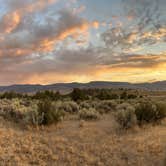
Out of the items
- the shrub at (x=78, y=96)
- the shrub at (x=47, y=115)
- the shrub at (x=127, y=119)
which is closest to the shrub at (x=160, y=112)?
the shrub at (x=127, y=119)

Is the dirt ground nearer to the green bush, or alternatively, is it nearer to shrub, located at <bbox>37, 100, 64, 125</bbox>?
the green bush

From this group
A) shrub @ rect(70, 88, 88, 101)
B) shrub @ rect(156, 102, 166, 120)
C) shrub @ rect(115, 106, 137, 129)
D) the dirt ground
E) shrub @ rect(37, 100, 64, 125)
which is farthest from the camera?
shrub @ rect(70, 88, 88, 101)

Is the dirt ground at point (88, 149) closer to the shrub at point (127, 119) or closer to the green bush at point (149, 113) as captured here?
the shrub at point (127, 119)

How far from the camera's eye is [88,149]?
1108cm

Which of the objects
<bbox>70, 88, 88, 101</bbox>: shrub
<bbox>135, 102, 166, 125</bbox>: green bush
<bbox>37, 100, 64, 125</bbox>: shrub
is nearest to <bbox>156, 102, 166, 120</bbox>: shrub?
<bbox>135, 102, 166, 125</bbox>: green bush

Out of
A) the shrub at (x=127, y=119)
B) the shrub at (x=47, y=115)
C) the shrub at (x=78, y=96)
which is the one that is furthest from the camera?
the shrub at (x=78, y=96)

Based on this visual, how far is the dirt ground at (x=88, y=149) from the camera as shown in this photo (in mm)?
9453

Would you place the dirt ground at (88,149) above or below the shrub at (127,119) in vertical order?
below

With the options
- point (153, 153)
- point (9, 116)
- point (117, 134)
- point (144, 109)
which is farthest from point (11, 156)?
point (9, 116)

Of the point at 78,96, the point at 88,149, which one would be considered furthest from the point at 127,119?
the point at 78,96

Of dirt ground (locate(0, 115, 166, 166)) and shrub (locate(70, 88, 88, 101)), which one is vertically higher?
shrub (locate(70, 88, 88, 101))

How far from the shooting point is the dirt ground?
31.0 ft

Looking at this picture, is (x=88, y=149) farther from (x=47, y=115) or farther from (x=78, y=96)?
(x=78, y=96)

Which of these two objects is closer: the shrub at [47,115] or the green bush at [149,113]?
the green bush at [149,113]
